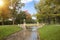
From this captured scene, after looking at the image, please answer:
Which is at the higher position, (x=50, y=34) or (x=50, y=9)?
(x=50, y=9)

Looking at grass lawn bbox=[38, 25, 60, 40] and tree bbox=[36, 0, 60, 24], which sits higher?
tree bbox=[36, 0, 60, 24]

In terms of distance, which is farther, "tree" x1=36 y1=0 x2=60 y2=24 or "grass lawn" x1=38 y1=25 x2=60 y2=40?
"grass lawn" x1=38 y1=25 x2=60 y2=40

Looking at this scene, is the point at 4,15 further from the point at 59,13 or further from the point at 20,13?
the point at 59,13

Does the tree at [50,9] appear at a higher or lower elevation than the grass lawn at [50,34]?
higher

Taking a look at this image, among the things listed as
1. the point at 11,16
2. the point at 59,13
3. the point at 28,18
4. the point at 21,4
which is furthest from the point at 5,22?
the point at 59,13

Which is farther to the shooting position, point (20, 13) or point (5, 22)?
point (20, 13)

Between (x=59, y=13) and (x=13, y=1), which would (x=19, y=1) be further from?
(x=59, y=13)

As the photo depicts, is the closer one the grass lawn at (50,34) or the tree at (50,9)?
the tree at (50,9)

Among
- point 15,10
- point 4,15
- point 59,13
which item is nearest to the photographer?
point 59,13

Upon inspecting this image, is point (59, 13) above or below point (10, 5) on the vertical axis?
below

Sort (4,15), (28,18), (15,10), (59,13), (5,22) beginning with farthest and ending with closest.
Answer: (28,18) → (15,10) → (5,22) → (4,15) → (59,13)

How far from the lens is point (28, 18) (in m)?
80.5

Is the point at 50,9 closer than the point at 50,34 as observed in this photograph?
No

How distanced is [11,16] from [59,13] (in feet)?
127
